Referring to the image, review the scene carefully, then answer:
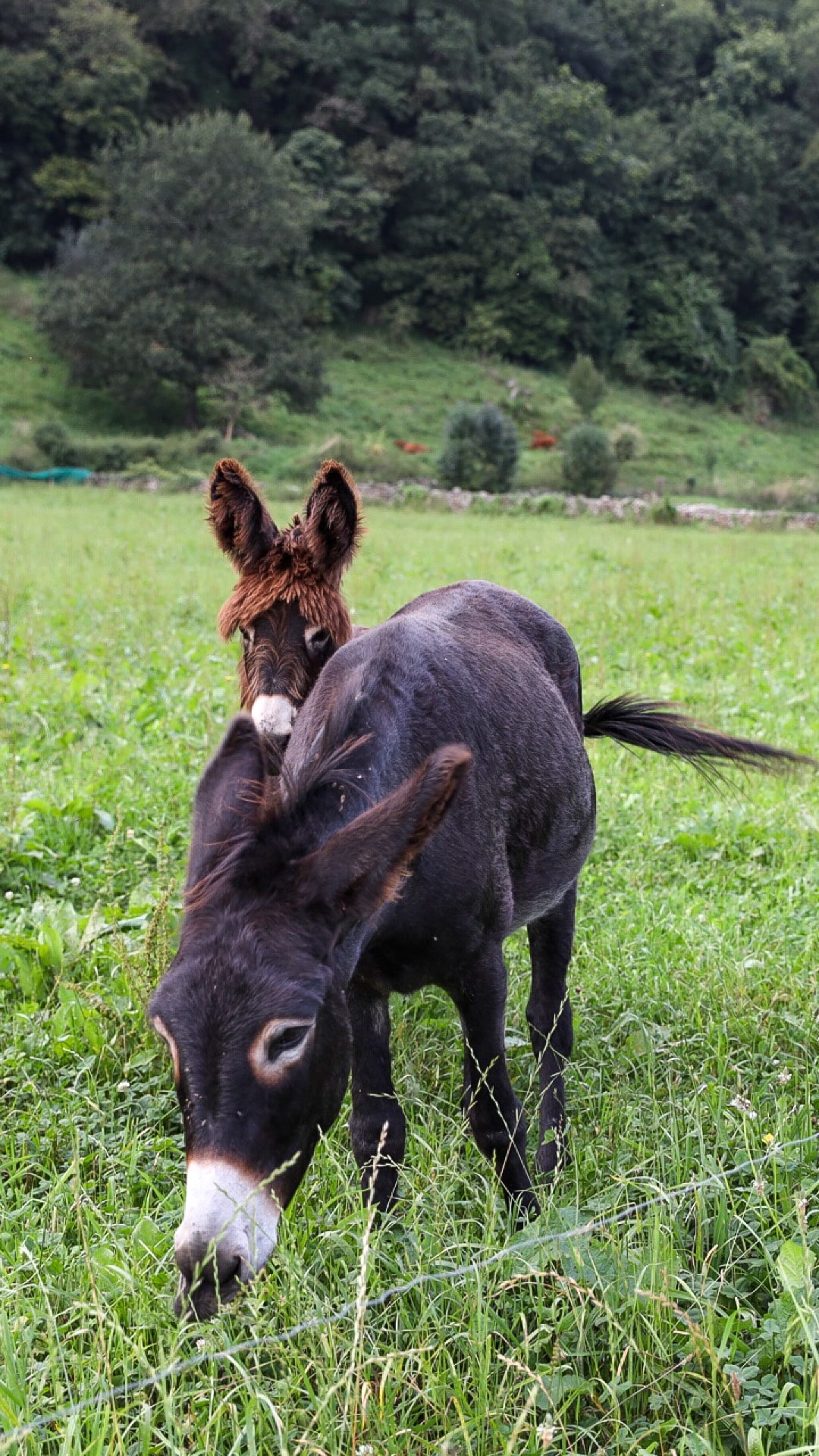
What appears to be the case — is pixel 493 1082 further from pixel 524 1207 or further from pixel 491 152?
pixel 491 152

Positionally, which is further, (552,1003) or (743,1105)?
(552,1003)

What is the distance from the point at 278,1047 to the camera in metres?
1.88

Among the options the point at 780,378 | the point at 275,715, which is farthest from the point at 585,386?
the point at 275,715

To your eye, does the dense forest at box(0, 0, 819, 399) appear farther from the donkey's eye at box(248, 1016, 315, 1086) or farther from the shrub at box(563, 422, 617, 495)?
the donkey's eye at box(248, 1016, 315, 1086)

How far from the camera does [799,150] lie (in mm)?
68125

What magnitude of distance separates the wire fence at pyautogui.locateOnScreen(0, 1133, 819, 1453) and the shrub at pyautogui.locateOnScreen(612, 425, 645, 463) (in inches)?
1499

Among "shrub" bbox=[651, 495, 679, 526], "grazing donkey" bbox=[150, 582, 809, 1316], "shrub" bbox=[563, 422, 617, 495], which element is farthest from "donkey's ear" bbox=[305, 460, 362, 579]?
"shrub" bbox=[563, 422, 617, 495]

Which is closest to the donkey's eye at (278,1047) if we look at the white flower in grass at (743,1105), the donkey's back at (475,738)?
the donkey's back at (475,738)

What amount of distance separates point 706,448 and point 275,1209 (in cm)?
4585

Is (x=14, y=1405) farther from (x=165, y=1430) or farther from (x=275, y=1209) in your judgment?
(x=275, y=1209)

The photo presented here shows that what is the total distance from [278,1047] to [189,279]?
43710mm

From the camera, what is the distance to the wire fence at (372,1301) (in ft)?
6.01

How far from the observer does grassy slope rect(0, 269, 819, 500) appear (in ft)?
109

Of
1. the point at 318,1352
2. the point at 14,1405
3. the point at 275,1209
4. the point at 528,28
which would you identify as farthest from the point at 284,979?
the point at 528,28
